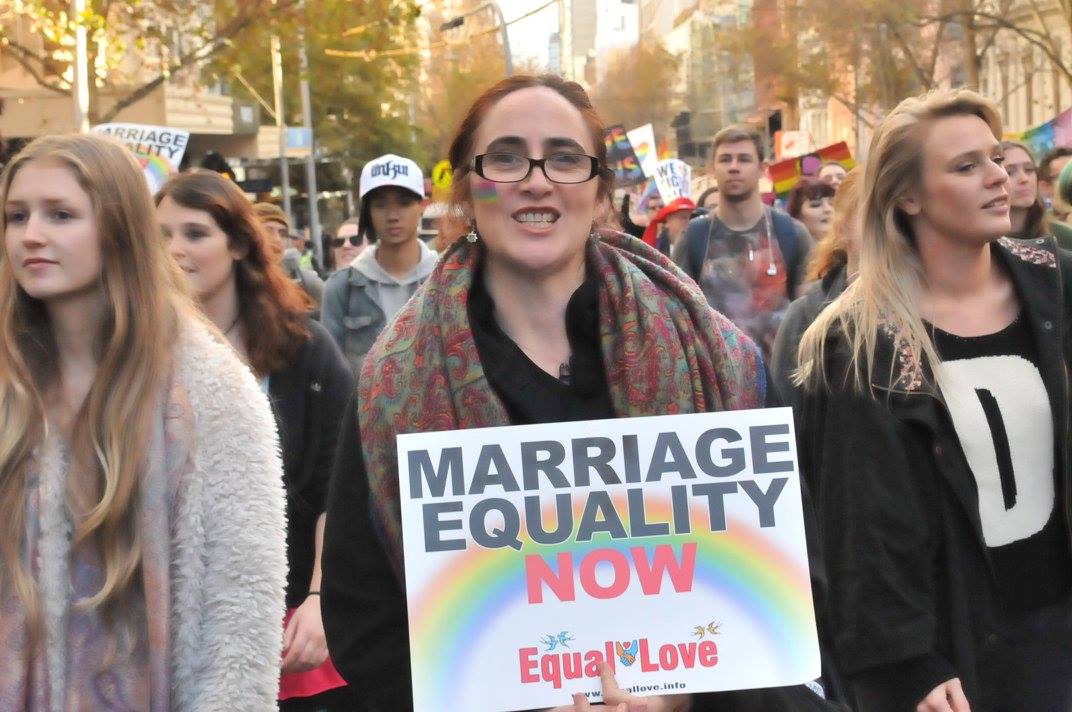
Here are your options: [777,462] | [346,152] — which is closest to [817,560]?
[777,462]

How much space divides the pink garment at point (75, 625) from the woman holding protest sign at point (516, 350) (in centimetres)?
40

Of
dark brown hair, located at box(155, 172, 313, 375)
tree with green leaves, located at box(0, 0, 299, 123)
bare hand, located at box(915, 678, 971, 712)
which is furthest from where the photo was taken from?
tree with green leaves, located at box(0, 0, 299, 123)

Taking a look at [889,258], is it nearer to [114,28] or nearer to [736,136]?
[736,136]

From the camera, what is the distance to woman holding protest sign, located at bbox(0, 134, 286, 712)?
3.17m

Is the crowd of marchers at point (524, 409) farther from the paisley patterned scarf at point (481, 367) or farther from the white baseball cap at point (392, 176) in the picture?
the white baseball cap at point (392, 176)

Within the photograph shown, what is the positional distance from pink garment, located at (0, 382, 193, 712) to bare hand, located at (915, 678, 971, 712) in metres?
1.68

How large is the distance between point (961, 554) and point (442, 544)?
1.55 metres

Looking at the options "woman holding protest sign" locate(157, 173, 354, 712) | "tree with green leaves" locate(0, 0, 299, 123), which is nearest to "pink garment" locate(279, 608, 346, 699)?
"woman holding protest sign" locate(157, 173, 354, 712)

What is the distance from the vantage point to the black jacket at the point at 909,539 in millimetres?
3725

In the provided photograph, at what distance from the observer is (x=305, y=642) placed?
4.62m

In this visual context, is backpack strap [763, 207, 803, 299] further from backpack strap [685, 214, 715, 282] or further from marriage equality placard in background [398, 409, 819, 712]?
marriage equality placard in background [398, 409, 819, 712]

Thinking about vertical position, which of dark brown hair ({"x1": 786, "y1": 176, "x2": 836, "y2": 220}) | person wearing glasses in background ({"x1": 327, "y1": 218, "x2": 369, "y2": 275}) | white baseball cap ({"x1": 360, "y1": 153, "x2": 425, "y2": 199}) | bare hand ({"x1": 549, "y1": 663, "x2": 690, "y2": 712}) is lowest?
bare hand ({"x1": 549, "y1": 663, "x2": 690, "y2": 712})

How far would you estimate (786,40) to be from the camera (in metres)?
45.8

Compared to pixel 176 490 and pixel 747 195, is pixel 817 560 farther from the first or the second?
pixel 747 195
